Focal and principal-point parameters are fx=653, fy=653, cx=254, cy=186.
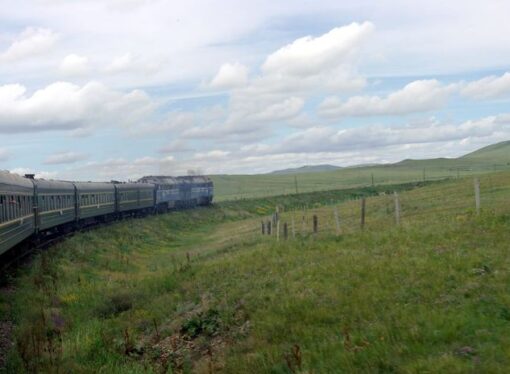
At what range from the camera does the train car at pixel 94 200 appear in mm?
44178

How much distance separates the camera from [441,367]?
27.3 ft

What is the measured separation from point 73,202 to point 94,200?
202 inches

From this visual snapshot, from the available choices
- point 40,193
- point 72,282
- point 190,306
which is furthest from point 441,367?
point 40,193

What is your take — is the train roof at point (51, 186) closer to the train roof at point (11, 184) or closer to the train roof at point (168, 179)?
the train roof at point (11, 184)

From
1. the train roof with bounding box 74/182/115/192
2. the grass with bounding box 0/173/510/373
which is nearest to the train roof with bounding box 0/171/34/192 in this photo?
the grass with bounding box 0/173/510/373

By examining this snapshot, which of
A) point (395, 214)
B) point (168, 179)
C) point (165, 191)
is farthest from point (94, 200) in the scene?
point (168, 179)

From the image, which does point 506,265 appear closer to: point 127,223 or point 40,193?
point 40,193

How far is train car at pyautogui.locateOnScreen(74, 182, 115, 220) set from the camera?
44.2 metres

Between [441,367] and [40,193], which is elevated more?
[40,193]

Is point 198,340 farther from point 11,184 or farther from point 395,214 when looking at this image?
point 395,214

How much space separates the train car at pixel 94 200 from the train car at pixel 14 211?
41.0 ft

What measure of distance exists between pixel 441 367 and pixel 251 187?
529 feet

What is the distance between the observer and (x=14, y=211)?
992 inches

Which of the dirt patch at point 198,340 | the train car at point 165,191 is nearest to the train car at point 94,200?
the train car at point 165,191
